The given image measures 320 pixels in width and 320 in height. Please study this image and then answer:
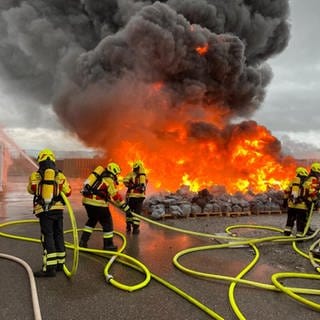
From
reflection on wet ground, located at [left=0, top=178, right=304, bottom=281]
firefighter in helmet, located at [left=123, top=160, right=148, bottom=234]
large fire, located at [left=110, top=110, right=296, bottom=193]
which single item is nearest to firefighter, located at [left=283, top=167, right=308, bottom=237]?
reflection on wet ground, located at [left=0, top=178, right=304, bottom=281]

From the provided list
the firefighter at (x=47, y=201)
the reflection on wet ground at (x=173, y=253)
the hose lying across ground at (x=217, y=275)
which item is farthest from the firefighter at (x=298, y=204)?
the firefighter at (x=47, y=201)

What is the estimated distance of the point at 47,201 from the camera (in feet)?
14.2

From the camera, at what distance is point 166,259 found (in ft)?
17.5

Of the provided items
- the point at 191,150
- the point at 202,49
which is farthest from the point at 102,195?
the point at 202,49

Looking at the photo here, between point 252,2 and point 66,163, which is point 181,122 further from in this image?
point 66,163

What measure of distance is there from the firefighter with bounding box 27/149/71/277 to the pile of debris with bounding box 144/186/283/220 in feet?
14.7

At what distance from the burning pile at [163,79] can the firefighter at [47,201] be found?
8.91 metres

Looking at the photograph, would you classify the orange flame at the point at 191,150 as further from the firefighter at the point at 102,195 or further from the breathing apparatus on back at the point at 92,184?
the breathing apparatus on back at the point at 92,184

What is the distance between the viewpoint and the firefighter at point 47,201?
4371 millimetres

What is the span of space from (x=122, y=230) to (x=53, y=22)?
1560 centimetres

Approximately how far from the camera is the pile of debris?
9016mm

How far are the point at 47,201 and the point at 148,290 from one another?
5.77 feet

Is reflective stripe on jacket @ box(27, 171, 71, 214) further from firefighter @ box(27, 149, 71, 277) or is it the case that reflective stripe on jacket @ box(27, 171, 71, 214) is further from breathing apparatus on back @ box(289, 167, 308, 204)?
breathing apparatus on back @ box(289, 167, 308, 204)

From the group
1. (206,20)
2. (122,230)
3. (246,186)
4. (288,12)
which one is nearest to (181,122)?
(246,186)
